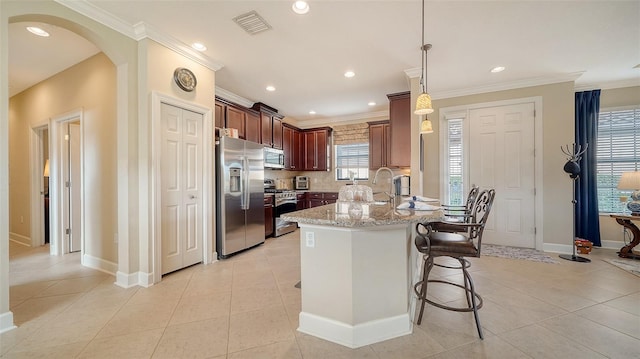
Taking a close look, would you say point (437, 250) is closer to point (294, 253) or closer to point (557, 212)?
point (294, 253)

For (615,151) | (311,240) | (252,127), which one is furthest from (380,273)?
(615,151)

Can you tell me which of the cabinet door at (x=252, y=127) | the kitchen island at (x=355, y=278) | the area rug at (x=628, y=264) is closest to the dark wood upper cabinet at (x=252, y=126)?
the cabinet door at (x=252, y=127)

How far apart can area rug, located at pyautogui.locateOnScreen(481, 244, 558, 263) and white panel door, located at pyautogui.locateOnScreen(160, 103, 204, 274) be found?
416 centimetres

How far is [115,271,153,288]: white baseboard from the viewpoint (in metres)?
2.68

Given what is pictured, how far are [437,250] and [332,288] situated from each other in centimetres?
86

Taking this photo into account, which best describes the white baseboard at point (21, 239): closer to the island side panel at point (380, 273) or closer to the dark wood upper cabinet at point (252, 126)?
the dark wood upper cabinet at point (252, 126)

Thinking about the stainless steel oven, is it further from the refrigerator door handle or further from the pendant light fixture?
the pendant light fixture

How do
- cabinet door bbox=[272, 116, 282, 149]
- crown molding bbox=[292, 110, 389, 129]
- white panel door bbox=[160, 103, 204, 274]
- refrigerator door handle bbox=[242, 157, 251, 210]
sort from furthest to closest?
crown molding bbox=[292, 110, 389, 129], cabinet door bbox=[272, 116, 282, 149], refrigerator door handle bbox=[242, 157, 251, 210], white panel door bbox=[160, 103, 204, 274]

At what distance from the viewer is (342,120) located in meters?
6.45

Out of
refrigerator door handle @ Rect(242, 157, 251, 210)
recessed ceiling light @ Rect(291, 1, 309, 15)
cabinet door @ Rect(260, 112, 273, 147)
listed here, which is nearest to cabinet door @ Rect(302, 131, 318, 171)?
cabinet door @ Rect(260, 112, 273, 147)

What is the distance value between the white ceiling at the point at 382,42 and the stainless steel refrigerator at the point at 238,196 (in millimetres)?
1164

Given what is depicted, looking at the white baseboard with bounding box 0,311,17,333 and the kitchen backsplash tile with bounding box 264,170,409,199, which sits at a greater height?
the kitchen backsplash tile with bounding box 264,170,409,199

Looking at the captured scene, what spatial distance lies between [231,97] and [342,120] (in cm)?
277

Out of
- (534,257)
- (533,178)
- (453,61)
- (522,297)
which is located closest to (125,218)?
(522,297)
